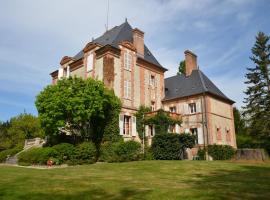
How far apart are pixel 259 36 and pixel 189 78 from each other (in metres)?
12.2

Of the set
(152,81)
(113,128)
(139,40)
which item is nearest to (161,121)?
(113,128)

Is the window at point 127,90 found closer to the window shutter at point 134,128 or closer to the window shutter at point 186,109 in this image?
the window shutter at point 134,128

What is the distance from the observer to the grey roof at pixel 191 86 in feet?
91.9

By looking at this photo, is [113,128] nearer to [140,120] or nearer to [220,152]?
[140,120]

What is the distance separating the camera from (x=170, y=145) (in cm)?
2114

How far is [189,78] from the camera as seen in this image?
Answer: 3033 cm

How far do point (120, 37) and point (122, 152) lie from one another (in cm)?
1170

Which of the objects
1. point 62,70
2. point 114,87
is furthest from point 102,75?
point 62,70

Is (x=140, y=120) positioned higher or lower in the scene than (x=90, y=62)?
lower

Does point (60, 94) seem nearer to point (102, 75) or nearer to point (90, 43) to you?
point (102, 75)

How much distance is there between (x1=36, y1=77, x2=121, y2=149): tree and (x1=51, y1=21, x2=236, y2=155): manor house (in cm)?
178

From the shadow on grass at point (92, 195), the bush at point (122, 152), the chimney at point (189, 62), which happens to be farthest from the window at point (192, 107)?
the shadow on grass at point (92, 195)

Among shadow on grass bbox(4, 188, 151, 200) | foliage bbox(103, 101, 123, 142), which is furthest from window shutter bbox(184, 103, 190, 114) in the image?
shadow on grass bbox(4, 188, 151, 200)

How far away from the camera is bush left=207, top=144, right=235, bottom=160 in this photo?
2526 cm
